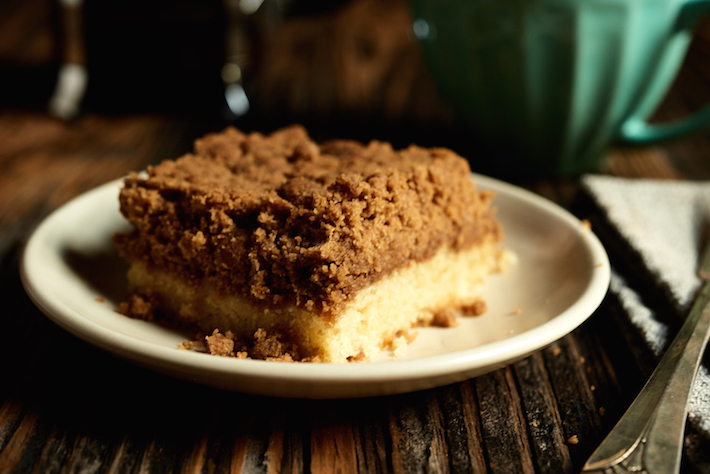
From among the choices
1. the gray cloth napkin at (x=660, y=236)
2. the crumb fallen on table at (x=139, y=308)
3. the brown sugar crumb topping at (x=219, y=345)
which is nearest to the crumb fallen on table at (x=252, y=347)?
the brown sugar crumb topping at (x=219, y=345)

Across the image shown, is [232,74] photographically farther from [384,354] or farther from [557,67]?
[384,354]

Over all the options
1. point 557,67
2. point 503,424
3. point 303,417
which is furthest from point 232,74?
point 503,424

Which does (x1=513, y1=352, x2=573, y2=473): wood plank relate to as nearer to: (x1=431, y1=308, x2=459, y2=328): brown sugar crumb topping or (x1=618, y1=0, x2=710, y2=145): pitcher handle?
(x1=431, y1=308, x2=459, y2=328): brown sugar crumb topping

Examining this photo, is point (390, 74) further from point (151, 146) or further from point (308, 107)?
point (151, 146)

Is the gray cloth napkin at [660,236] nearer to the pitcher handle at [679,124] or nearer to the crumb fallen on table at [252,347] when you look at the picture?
the pitcher handle at [679,124]

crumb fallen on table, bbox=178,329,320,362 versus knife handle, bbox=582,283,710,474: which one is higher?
knife handle, bbox=582,283,710,474

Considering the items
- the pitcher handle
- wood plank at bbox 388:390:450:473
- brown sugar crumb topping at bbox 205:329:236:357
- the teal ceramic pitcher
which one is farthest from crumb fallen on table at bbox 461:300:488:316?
the pitcher handle
